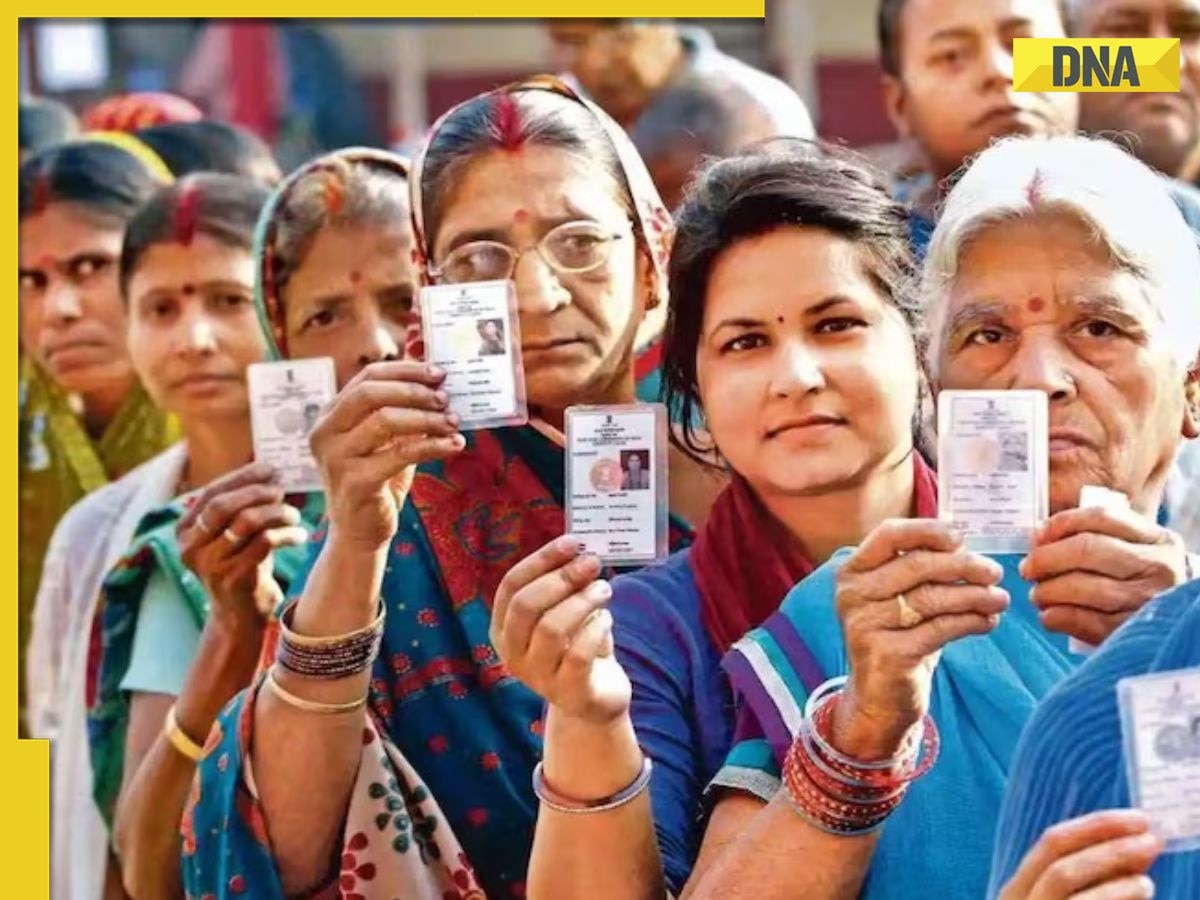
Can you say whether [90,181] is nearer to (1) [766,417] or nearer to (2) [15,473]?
(2) [15,473]

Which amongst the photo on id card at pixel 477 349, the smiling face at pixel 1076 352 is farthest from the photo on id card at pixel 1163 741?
the photo on id card at pixel 477 349

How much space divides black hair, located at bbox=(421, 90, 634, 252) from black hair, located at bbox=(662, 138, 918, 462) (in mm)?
294

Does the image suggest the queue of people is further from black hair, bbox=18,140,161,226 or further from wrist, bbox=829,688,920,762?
black hair, bbox=18,140,161,226

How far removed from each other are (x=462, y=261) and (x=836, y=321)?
0.53 m

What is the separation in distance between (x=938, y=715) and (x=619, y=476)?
0.47 metres

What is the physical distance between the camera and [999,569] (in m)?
2.42

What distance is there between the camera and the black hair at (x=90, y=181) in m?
4.73

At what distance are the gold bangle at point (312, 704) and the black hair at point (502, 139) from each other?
559mm

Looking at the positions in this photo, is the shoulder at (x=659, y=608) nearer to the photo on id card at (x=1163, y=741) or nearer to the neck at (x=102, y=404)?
the photo on id card at (x=1163, y=741)

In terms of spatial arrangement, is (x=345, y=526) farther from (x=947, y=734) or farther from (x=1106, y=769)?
(x=1106, y=769)

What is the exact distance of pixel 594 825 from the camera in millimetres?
2602

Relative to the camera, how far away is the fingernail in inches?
102

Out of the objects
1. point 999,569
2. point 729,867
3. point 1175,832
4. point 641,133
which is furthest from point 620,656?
point 641,133

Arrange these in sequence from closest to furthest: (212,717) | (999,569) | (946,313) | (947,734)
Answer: (999,569)
(947,734)
(946,313)
(212,717)
